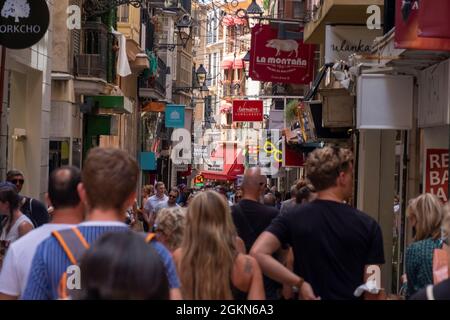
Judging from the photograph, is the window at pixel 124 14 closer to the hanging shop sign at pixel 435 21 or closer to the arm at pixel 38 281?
the hanging shop sign at pixel 435 21

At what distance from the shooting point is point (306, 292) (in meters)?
6.37

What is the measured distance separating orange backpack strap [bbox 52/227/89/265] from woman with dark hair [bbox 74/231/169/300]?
1.37 meters

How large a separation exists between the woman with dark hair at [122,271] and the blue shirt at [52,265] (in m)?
1.31

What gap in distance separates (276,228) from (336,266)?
45cm

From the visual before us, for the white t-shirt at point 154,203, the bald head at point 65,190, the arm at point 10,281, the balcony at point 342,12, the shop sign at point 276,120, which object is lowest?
the white t-shirt at point 154,203

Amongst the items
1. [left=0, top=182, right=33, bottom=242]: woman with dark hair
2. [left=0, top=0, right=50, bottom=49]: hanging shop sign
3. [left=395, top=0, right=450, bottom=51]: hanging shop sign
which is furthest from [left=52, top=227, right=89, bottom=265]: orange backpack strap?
[left=0, top=0, right=50, bottom=49]: hanging shop sign

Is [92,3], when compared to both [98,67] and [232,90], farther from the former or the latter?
[232,90]

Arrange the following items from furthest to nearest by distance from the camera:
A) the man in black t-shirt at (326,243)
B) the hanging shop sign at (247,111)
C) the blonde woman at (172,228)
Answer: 1. the hanging shop sign at (247,111)
2. the blonde woman at (172,228)
3. the man in black t-shirt at (326,243)

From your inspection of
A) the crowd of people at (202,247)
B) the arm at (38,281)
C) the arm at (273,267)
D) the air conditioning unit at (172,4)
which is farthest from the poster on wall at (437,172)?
the air conditioning unit at (172,4)

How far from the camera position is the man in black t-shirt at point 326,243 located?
6586 millimetres

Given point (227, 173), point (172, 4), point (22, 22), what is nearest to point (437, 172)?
point (22, 22)

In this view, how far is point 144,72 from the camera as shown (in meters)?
43.7

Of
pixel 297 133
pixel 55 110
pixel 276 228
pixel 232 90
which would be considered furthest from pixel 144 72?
pixel 232 90

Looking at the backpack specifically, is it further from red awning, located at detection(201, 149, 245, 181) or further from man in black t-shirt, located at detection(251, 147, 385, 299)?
red awning, located at detection(201, 149, 245, 181)
